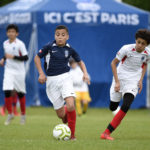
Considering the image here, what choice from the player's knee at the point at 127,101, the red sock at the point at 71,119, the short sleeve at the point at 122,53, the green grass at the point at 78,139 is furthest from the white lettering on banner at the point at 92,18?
the red sock at the point at 71,119

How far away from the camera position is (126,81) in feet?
26.9

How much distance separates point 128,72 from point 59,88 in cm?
128

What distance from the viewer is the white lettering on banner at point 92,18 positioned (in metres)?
17.8

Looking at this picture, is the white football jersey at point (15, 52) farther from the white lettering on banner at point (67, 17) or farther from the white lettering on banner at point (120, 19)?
the white lettering on banner at point (120, 19)

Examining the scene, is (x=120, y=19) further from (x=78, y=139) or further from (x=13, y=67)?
(x=78, y=139)

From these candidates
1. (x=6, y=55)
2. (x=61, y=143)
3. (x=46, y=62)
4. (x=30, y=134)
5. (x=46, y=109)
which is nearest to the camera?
(x=61, y=143)

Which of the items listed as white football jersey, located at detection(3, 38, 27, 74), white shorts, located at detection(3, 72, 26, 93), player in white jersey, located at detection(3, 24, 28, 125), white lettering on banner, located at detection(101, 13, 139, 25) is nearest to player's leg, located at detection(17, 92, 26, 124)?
player in white jersey, located at detection(3, 24, 28, 125)

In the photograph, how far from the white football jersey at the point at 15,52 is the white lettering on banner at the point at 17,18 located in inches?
279

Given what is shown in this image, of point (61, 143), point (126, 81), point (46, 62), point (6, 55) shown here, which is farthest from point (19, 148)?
point (6, 55)

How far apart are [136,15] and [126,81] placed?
10.5 m

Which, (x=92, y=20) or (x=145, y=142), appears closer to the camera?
(x=145, y=142)

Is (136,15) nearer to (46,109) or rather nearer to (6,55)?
(46,109)

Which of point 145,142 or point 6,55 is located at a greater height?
point 6,55

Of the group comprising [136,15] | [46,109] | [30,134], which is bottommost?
[46,109]
